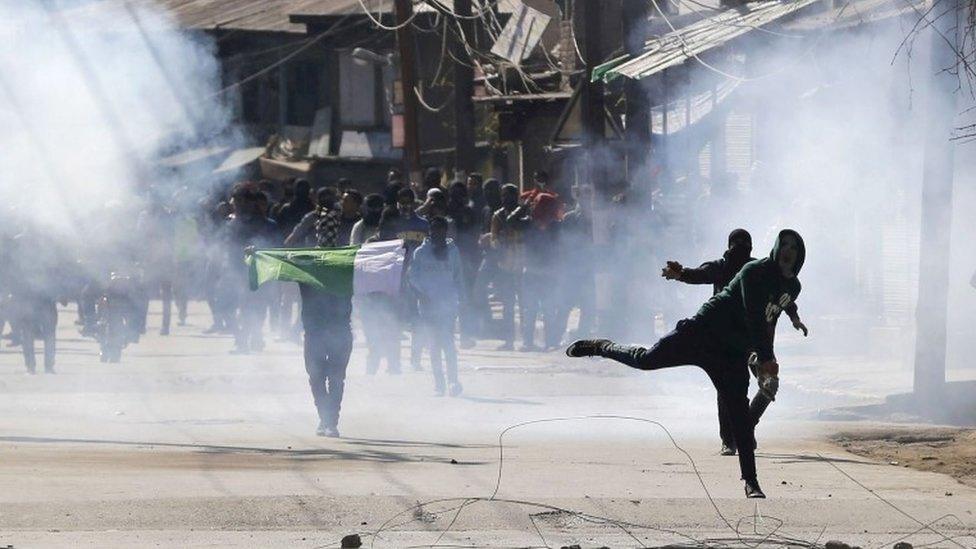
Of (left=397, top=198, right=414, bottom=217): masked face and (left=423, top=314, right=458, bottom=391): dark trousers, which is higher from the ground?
(left=397, top=198, right=414, bottom=217): masked face

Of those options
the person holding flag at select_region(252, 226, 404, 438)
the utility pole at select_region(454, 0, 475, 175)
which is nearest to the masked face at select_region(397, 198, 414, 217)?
the person holding flag at select_region(252, 226, 404, 438)

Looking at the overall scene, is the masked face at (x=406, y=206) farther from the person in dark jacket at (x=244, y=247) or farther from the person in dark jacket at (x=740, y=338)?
the person in dark jacket at (x=740, y=338)

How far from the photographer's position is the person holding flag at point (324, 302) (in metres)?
12.3

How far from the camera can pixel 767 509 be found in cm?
873

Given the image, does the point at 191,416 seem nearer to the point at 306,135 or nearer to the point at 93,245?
the point at 93,245

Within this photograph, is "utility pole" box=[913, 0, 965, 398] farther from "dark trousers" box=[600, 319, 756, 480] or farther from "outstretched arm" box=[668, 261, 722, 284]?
"dark trousers" box=[600, 319, 756, 480]

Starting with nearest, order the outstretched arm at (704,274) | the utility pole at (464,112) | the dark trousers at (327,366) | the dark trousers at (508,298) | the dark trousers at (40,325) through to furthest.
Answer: the outstretched arm at (704,274), the dark trousers at (327,366), the dark trousers at (40,325), the dark trousers at (508,298), the utility pole at (464,112)

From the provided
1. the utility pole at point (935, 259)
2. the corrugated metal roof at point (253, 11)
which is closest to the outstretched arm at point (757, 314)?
the utility pole at point (935, 259)

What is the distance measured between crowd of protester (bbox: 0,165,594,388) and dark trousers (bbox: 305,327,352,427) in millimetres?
2347

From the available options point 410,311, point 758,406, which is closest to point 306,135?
point 410,311

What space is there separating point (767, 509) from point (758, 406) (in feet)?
5.02

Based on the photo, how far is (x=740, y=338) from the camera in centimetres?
936

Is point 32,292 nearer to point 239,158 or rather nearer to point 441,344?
point 441,344

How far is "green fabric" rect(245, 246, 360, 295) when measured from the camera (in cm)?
1273
